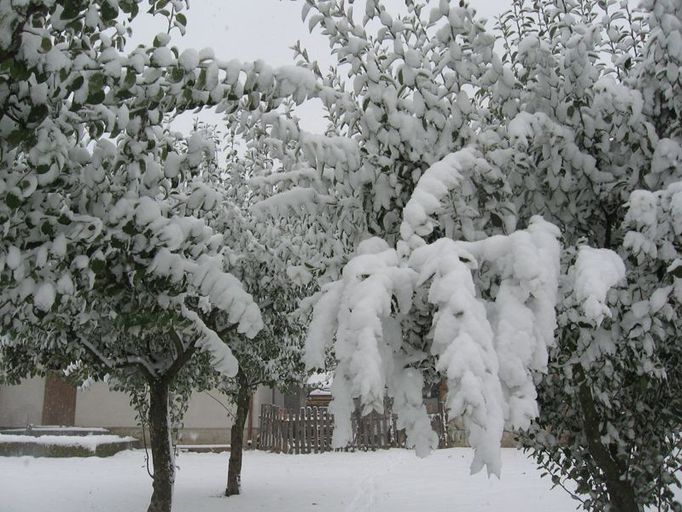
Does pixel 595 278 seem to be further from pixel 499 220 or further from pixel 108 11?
Result: pixel 108 11

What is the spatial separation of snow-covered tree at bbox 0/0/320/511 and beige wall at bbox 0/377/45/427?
19117 millimetres

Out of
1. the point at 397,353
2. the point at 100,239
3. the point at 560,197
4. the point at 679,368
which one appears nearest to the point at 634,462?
the point at 679,368

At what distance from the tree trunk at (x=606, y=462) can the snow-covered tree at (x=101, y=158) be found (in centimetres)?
215

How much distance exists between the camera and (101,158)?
2861 millimetres

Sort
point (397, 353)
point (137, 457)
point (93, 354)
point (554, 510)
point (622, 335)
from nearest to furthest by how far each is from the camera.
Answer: point (397, 353), point (622, 335), point (93, 354), point (554, 510), point (137, 457)

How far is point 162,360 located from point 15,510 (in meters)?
3.94

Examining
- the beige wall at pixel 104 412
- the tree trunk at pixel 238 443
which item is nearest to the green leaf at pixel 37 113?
the tree trunk at pixel 238 443

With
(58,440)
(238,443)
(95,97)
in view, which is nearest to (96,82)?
(95,97)

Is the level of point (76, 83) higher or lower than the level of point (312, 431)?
higher

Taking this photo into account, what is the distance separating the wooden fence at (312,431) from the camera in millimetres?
19516

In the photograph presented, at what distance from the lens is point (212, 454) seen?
1933 cm

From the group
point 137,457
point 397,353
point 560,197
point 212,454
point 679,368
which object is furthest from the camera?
point 212,454

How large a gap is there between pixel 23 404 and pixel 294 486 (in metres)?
12.6

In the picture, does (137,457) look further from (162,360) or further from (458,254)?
(458,254)
